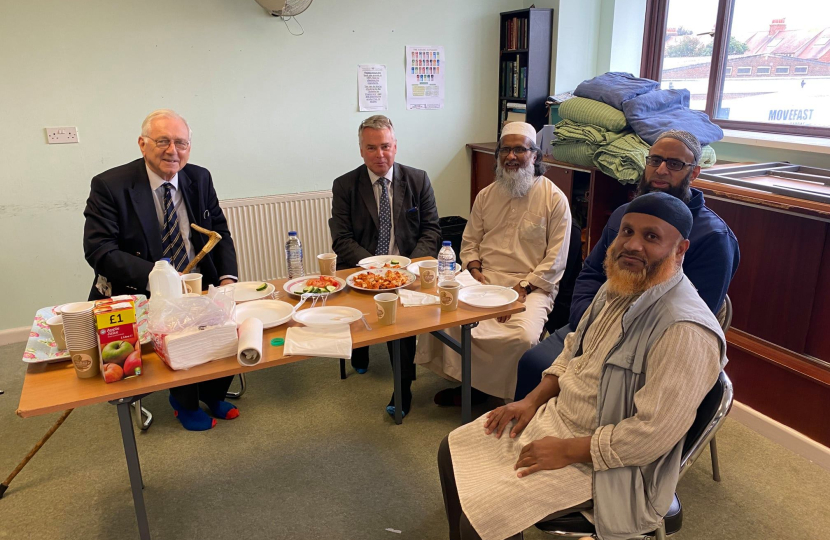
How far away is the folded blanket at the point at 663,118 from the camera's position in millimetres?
3107

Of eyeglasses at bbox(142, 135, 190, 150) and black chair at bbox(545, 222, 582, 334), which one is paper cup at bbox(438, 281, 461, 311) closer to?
black chair at bbox(545, 222, 582, 334)

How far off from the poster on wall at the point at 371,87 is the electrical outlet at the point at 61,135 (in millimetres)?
1804

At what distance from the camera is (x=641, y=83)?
336cm

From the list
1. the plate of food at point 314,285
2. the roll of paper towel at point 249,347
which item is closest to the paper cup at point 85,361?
the roll of paper towel at point 249,347

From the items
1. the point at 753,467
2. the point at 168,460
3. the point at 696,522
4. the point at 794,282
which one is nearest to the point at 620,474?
the point at 696,522

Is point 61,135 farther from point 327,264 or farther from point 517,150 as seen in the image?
point 517,150

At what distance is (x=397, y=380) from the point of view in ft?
8.75

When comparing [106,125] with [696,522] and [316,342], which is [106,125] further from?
[696,522]

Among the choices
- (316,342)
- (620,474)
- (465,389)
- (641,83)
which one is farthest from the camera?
(641,83)

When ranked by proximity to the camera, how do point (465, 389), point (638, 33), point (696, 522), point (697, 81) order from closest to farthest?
point (696, 522)
point (465, 389)
point (697, 81)
point (638, 33)

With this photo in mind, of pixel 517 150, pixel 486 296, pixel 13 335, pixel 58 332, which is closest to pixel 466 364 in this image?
pixel 486 296

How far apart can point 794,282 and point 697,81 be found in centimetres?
187

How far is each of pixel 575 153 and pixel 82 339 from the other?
9.23ft

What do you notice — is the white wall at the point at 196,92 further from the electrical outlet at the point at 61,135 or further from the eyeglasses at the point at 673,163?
the eyeglasses at the point at 673,163
